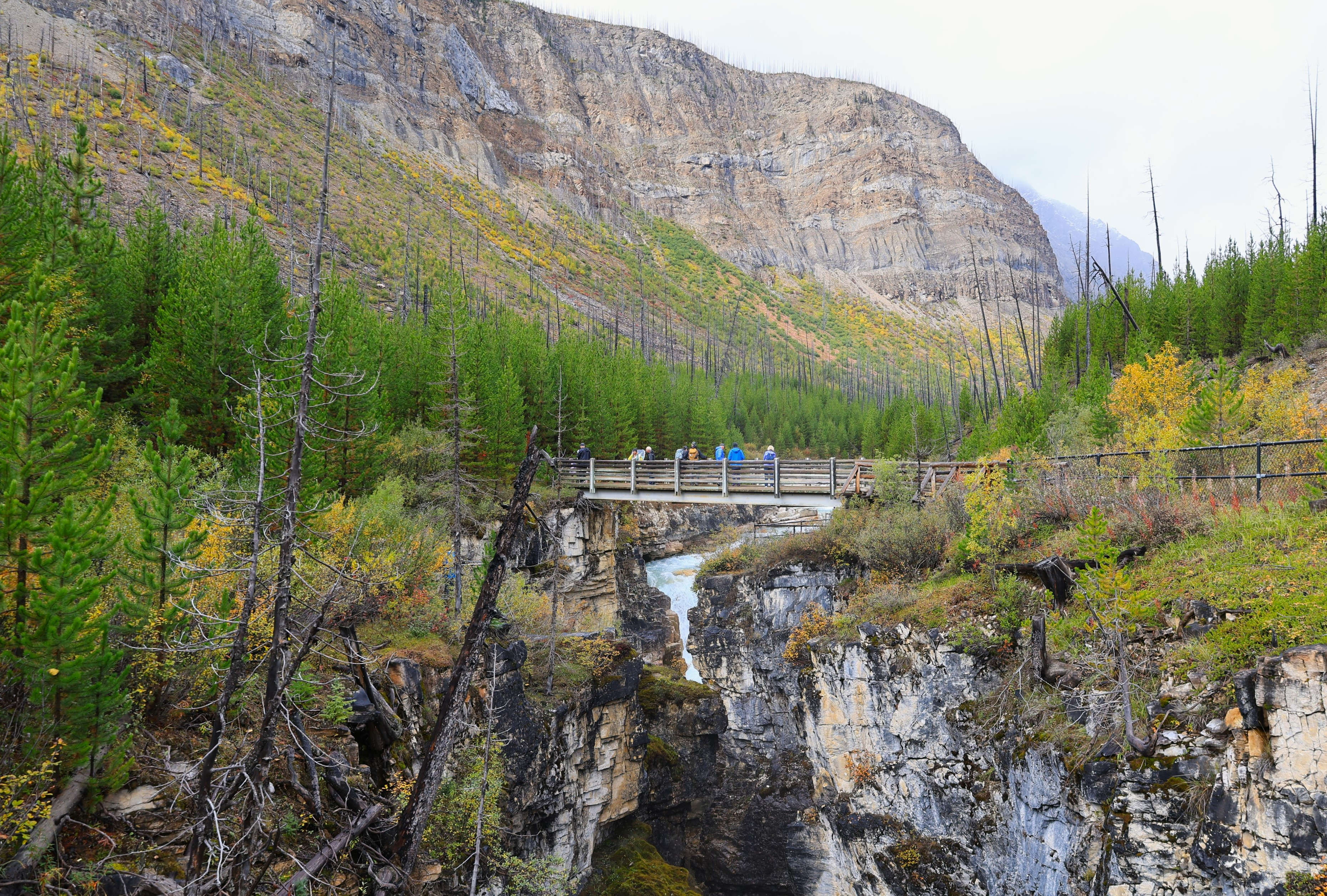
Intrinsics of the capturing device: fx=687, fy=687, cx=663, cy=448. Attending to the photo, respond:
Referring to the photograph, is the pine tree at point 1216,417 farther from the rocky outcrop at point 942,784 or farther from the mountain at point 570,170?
the mountain at point 570,170

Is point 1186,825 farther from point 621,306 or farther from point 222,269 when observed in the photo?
point 621,306

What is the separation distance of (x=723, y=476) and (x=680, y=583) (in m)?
24.3

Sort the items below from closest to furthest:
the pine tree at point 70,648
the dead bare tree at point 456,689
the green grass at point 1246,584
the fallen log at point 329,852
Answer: the pine tree at point 70,648, the fallen log at point 329,852, the dead bare tree at point 456,689, the green grass at point 1246,584

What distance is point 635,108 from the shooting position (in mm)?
176750

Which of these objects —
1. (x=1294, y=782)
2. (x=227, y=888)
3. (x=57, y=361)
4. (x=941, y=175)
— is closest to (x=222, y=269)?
(x=57, y=361)

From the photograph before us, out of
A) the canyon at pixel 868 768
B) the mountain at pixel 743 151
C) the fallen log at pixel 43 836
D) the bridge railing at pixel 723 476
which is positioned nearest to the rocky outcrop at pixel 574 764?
the canyon at pixel 868 768

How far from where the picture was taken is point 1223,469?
1616 cm

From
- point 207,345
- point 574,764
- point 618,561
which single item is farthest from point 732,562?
point 207,345

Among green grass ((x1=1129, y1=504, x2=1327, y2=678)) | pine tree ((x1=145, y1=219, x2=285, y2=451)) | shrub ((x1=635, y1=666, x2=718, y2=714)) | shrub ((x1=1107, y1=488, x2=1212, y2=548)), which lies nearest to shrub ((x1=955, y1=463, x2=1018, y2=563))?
shrub ((x1=1107, y1=488, x2=1212, y2=548))

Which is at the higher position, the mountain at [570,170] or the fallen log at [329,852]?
the mountain at [570,170]

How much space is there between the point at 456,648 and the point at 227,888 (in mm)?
10152

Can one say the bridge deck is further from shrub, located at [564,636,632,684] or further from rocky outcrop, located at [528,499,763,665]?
shrub, located at [564,636,632,684]

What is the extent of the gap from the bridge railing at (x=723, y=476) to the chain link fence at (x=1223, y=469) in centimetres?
806

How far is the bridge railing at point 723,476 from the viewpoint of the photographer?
2539 cm
